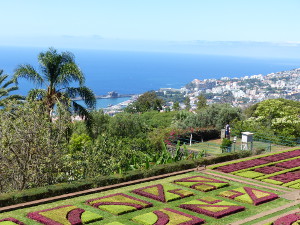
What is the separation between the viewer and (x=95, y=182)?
17.9 meters

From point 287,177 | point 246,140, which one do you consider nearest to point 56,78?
point 287,177

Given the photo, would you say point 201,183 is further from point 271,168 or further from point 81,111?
point 81,111

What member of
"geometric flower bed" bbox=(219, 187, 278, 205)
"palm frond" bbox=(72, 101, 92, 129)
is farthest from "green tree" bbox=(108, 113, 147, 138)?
"geometric flower bed" bbox=(219, 187, 278, 205)

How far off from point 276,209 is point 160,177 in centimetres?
596

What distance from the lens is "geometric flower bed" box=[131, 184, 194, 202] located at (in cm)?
1677

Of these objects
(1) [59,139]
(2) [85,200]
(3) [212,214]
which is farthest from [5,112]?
(3) [212,214]

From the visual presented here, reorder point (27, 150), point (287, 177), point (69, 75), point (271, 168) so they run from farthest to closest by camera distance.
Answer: point (69, 75), point (271, 168), point (287, 177), point (27, 150)

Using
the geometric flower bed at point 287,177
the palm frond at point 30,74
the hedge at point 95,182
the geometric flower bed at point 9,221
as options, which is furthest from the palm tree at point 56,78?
the geometric flower bed at point 287,177

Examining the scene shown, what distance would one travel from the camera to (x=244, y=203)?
54.5 feet

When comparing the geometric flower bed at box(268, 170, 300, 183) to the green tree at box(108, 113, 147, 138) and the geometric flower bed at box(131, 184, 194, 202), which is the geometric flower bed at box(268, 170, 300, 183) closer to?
the geometric flower bed at box(131, 184, 194, 202)

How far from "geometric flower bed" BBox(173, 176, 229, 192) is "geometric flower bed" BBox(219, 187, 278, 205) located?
839mm

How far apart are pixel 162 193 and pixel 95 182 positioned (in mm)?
2744

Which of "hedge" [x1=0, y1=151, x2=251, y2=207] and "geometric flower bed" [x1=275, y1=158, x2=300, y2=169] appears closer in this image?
"hedge" [x1=0, y1=151, x2=251, y2=207]

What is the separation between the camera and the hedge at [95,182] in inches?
608
